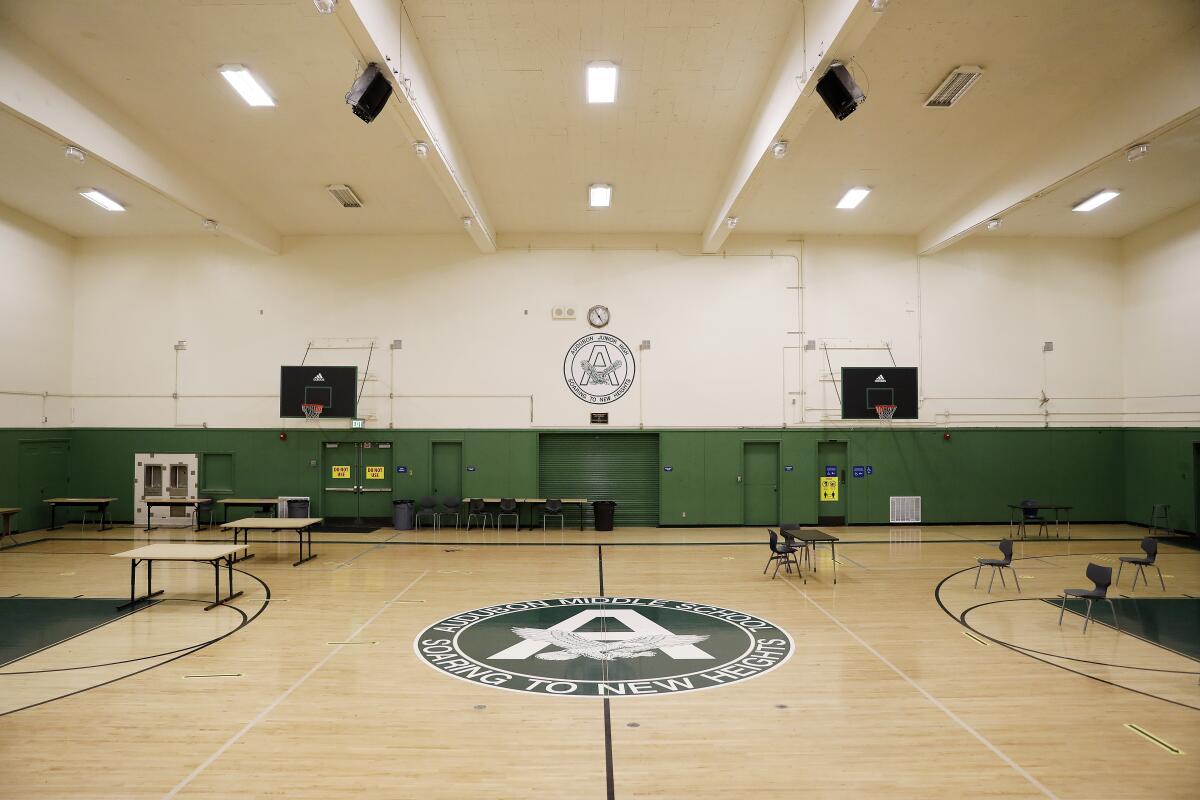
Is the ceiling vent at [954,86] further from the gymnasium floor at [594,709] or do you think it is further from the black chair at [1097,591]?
the gymnasium floor at [594,709]

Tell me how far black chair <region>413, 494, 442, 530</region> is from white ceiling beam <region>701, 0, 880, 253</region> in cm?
892

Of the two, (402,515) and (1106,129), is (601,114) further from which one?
(402,515)

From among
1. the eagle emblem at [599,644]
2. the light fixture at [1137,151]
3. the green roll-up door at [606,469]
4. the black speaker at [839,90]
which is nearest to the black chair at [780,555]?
the eagle emblem at [599,644]

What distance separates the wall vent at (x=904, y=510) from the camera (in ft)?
48.4

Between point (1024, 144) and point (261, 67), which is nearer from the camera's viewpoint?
point (261, 67)

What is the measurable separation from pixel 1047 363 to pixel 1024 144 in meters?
6.41

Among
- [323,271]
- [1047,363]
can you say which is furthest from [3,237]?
[1047,363]

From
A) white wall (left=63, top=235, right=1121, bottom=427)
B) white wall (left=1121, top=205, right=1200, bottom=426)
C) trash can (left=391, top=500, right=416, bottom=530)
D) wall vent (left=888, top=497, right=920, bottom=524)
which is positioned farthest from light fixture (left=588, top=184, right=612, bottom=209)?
white wall (left=1121, top=205, right=1200, bottom=426)

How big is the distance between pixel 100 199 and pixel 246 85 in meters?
6.37

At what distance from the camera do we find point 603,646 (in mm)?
6754

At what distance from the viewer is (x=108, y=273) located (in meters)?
15.1

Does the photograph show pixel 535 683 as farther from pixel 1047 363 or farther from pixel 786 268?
pixel 1047 363

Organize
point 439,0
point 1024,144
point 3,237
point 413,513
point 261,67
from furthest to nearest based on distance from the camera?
point 413,513 → point 3,237 → point 1024,144 → point 261,67 → point 439,0

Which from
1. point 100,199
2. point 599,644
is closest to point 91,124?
point 100,199
